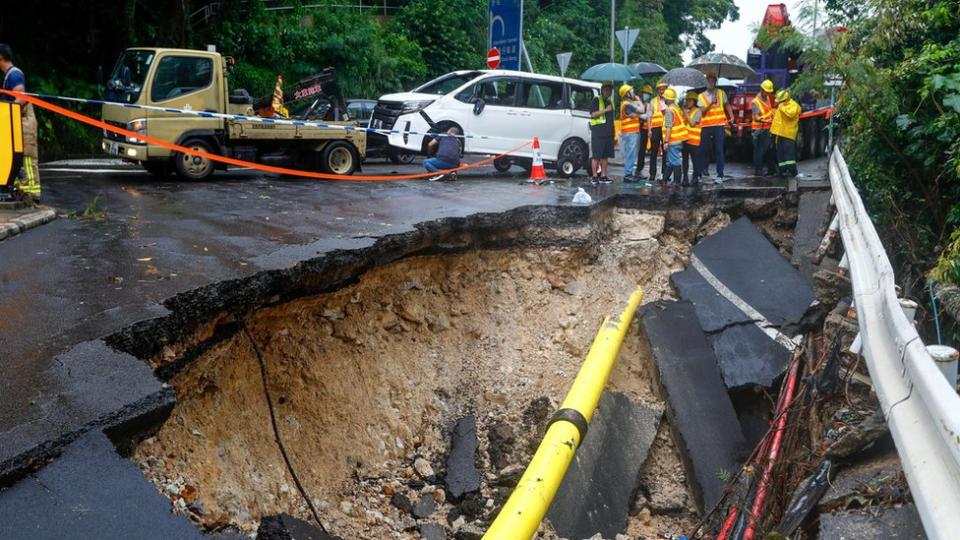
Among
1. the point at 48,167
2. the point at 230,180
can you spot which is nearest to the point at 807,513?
the point at 230,180

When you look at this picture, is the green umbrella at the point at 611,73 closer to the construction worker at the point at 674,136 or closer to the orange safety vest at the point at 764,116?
the orange safety vest at the point at 764,116

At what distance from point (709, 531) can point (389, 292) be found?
10.7ft

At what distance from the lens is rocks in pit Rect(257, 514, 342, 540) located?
4.04 meters

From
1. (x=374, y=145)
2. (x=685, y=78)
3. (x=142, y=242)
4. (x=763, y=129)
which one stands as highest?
(x=685, y=78)

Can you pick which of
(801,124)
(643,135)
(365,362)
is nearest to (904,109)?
(365,362)

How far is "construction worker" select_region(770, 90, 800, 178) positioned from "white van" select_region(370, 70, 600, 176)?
12.3ft

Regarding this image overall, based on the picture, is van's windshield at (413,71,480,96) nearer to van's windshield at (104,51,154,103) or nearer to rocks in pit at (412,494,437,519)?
van's windshield at (104,51,154,103)

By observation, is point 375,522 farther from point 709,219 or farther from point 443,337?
point 709,219

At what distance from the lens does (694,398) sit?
24.2 ft

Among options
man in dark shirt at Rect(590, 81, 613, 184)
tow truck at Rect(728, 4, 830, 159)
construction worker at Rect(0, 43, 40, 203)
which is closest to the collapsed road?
construction worker at Rect(0, 43, 40, 203)

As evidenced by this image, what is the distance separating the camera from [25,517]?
2904 mm

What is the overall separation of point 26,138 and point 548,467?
664 cm

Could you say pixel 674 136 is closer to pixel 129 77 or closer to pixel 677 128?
pixel 677 128

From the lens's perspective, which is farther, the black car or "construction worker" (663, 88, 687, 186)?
the black car
